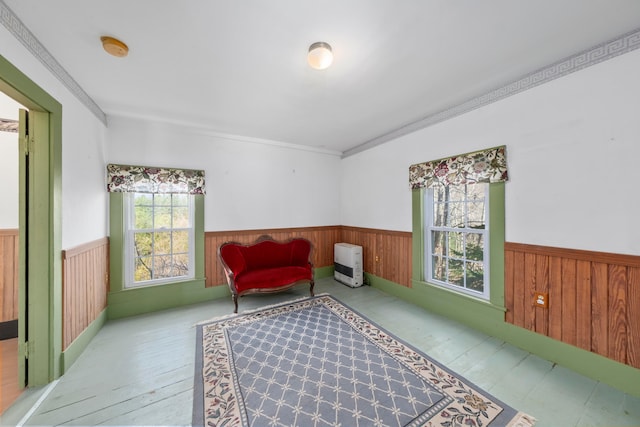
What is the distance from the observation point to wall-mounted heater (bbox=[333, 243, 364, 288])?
398 centimetres

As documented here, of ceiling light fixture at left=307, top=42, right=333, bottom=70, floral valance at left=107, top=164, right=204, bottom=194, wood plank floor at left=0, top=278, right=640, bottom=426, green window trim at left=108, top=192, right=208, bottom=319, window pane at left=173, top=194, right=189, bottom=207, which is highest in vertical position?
ceiling light fixture at left=307, top=42, right=333, bottom=70

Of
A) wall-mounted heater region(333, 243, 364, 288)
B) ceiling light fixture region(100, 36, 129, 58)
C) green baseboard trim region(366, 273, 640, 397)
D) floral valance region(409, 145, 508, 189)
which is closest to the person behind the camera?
ceiling light fixture region(100, 36, 129, 58)

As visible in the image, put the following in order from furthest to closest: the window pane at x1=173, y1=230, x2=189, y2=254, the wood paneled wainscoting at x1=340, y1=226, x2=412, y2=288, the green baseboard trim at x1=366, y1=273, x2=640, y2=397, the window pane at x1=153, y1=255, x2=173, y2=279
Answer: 1. the wood paneled wainscoting at x1=340, y1=226, x2=412, y2=288
2. the window pane at x1=173, y1=230, x2=189, y2=254
3. the window pane at x1=153, y1=255, x2=173, y2=279
4. the green baseboard trim at x1=366, y1=273, x2=640, y2=397

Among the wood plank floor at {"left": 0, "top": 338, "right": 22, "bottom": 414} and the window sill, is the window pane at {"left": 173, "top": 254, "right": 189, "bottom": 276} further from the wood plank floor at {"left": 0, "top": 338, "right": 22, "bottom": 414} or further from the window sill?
the window sill

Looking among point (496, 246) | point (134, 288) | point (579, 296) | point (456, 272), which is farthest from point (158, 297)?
point (579, 296)

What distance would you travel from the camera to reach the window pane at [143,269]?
3.10 metres

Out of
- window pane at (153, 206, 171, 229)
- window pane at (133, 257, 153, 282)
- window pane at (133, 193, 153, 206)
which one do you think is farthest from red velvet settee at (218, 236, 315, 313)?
window pane at (133, 193, 153, 206)

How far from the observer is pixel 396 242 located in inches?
142

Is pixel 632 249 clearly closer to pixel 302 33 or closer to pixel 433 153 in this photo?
pixel 433 153

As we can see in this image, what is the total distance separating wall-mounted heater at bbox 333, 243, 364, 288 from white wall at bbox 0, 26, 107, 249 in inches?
133

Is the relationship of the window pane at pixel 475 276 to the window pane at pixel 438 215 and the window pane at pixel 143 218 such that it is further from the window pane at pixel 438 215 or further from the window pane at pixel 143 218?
the window pane at pixel 143 218

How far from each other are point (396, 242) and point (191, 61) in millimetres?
3278

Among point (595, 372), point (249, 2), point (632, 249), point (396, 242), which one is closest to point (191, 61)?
point (249, 2)

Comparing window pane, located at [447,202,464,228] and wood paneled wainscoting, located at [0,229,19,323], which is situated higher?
window pane, located at [447,202,464,228]
